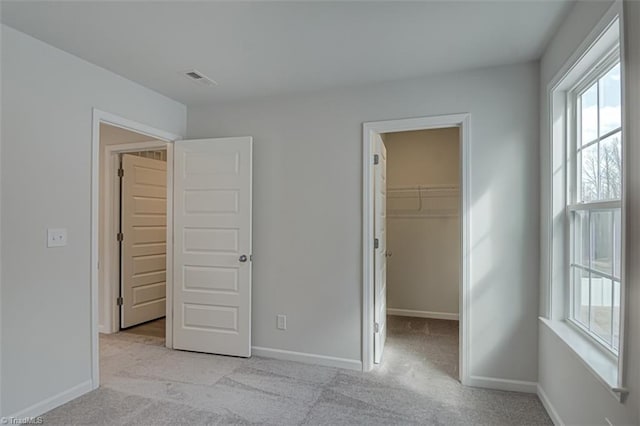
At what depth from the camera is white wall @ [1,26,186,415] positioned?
2.16 metres

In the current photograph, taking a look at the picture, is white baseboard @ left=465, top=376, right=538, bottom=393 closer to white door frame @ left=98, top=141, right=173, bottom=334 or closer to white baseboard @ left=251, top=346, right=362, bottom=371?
white baseboard @ left=251, top=346, right=362, bottom=371

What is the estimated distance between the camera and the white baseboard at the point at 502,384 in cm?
262

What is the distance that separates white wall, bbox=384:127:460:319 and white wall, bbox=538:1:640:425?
2006 millimetres

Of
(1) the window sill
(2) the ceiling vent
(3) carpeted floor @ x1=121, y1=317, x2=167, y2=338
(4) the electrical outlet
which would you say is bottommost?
(3) carpeted floor @ x1=121, y1=317, x2=167, y2=338

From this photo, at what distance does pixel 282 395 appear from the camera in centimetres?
258

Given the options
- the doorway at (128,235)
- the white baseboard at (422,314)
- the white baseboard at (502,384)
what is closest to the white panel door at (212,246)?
the doorway at (128,235)

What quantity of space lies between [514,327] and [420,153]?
2.62 m

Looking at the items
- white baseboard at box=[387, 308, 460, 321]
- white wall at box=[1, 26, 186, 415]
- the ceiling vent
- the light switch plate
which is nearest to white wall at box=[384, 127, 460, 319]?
white baseboard at box=[387, 308, 460, 321]

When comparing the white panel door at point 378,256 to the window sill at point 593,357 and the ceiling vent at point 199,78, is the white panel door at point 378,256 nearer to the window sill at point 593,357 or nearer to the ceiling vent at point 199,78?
the window sill at point 593,357

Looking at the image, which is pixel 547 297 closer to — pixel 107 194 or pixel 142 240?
pixel 142 240

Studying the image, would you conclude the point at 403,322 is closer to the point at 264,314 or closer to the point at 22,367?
the point at 264,314

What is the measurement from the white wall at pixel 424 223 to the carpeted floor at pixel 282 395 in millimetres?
1259

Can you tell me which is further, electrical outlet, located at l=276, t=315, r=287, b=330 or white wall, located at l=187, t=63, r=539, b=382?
electrical outlet, located at l=276, t=315, r=287, b=330

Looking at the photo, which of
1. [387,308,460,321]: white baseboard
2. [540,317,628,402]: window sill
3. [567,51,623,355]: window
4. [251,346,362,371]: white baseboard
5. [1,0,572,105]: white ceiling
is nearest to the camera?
[540,317,628,402]: window sill
